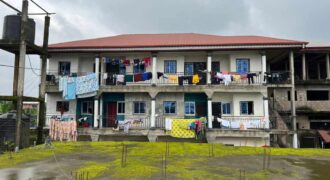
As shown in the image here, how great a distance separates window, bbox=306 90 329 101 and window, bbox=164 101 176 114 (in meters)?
11.4

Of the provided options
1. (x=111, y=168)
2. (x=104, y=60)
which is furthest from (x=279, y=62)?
(x=111, y=168)

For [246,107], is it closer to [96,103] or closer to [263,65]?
[263,65]

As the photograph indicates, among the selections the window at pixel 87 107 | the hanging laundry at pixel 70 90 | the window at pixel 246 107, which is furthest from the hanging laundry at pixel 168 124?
the hanging laundry at pixel 70 90

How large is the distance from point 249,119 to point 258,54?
16.0ft

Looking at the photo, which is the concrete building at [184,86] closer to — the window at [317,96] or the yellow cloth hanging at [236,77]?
the yellow cloth hanging at [236,77]

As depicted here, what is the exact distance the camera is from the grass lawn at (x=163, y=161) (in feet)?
30.7

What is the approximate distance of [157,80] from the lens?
66.1 ft

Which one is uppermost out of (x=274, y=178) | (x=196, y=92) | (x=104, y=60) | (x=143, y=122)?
(x=104, y=60)

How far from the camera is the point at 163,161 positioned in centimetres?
1138

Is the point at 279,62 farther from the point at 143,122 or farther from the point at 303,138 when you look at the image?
the point at 143,122

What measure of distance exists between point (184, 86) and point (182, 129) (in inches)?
121

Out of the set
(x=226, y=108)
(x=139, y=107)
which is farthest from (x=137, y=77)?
(x=226, y=108)

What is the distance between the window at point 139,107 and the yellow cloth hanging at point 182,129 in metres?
3.61

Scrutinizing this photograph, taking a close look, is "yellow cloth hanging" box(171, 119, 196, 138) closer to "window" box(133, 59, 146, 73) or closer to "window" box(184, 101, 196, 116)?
"window" box(184, 101, 196, 116)
